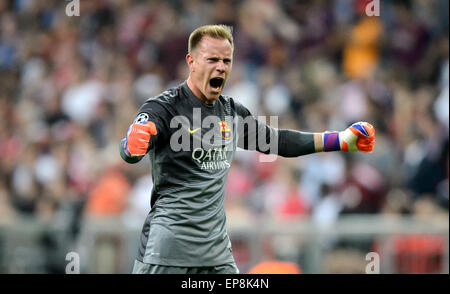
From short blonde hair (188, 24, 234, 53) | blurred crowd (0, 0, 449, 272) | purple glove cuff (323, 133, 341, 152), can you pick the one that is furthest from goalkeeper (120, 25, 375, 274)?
blurred crowd (0, 0, 449, 272)

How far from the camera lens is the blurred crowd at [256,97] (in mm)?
9508

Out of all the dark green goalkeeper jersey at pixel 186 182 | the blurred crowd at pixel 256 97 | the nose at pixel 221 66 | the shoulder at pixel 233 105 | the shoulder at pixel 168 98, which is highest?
the blurred crowd at pixel 256 97

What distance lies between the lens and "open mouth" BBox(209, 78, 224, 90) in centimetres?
515

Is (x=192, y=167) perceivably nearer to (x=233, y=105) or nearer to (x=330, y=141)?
(x=233, y=105)

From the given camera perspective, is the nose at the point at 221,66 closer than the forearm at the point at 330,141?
Yes

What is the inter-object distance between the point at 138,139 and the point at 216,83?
78 centimetres

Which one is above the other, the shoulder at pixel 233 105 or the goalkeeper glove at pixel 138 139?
the shoulder at pixel 233 105

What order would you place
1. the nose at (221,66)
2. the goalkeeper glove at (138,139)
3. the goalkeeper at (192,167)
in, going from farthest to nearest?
the nose at (221,66) → the goalkeeper at (192,167) → the goalkeeper glove at (138,139)

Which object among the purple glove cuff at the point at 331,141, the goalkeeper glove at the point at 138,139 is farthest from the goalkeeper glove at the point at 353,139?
the goalkeeper glove at the point at 138,139

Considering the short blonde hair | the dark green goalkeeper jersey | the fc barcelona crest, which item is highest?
the short blonde hair

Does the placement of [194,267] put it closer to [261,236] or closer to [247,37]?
[261,236]

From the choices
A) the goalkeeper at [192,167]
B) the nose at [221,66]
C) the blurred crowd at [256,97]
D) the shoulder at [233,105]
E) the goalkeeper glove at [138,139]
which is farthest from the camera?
the blurred crowd at [256,97]

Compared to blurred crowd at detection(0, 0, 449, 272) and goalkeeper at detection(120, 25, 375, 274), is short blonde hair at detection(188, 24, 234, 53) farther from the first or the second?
blurred crowd at detection(0, 0, 449, 272)

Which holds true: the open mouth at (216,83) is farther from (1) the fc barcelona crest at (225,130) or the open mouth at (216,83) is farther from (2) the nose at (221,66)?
(1) the fc barcelona crest at (225,130)
